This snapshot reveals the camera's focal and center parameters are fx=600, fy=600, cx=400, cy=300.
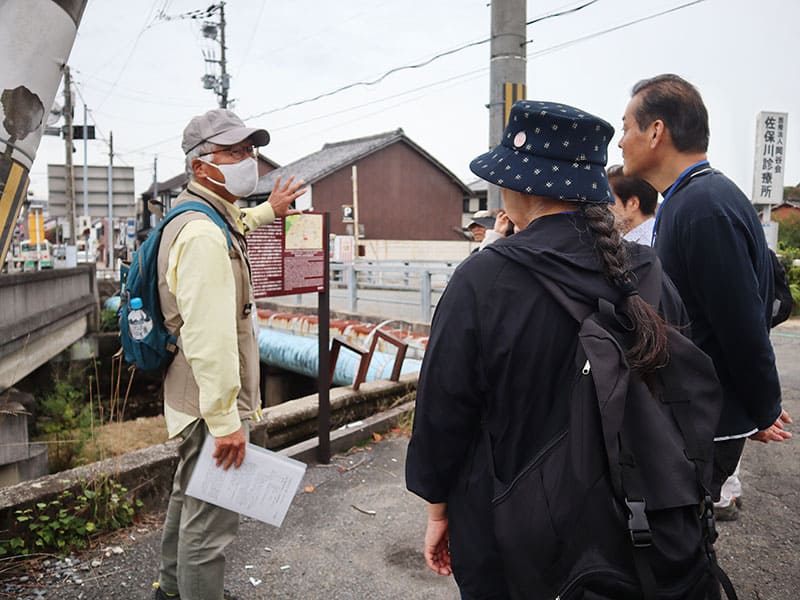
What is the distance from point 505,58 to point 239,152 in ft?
11.0

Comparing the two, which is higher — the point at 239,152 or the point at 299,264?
the point at 239,152

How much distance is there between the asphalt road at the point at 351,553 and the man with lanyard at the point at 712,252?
1144 mm

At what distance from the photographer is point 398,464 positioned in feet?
15.0

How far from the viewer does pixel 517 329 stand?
145 cm

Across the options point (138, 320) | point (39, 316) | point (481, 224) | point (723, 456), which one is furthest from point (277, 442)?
point (39, 316)

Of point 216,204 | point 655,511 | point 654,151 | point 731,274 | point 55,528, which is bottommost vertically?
point 55,528

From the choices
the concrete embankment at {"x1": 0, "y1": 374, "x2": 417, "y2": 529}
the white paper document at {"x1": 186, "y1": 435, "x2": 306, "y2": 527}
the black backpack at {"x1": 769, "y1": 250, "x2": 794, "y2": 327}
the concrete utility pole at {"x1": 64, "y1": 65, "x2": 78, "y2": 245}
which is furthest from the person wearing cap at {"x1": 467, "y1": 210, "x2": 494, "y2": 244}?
the concrete utility pole at {"x1": 64, "y1": 65, "x2": 78, "y2": 245}

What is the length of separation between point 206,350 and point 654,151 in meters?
1.89

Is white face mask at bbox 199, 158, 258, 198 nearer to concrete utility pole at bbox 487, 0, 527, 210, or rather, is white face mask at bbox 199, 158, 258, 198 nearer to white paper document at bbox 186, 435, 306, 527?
white paper document at bbox 186, 435, 306, 527

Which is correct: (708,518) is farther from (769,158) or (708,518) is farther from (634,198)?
(769,158)

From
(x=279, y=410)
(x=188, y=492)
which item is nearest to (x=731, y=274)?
(x=188, y=492)

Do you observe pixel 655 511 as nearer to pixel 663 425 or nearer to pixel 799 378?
pixel 663 425

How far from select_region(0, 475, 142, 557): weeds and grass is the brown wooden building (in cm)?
2615

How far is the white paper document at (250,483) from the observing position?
2.25 meters
